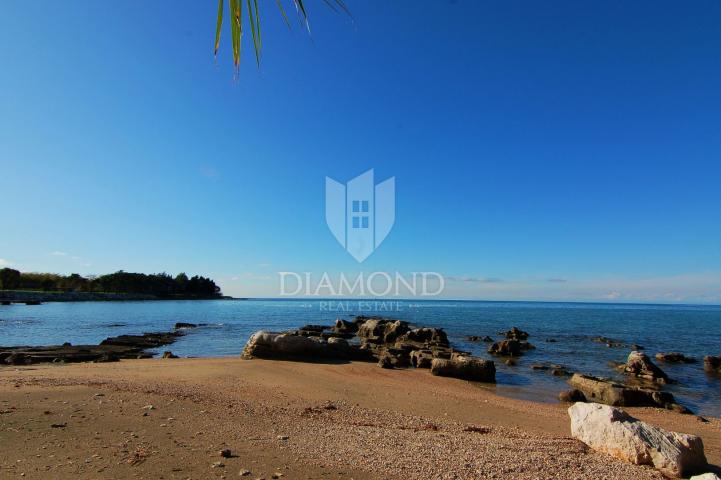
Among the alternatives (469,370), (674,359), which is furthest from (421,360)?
(674,359)

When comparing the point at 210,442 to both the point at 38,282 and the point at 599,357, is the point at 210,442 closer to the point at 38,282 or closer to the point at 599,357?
the point at 599,357

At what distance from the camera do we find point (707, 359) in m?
27.9

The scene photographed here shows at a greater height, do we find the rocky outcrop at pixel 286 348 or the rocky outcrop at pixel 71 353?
the rocky outcrop at pixel 286 348

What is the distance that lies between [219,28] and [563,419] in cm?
1431

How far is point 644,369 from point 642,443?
19809 millimetres

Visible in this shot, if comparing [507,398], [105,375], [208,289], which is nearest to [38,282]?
[208,289]

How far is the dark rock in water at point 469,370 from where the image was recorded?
68.1ft

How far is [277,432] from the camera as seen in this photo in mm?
8695

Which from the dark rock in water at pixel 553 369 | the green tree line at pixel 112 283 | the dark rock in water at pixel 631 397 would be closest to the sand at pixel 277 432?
the dark rock in water at pixel 631 397

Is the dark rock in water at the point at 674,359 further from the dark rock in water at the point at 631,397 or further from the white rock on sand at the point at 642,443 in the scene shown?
the white rock on sand at the point at 642,443

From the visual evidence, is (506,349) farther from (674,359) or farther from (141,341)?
(141,341)

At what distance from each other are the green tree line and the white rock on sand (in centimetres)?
16268

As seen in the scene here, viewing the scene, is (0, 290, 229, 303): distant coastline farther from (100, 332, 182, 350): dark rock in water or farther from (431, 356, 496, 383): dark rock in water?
(431, 356, 496, 383): dark rock in water

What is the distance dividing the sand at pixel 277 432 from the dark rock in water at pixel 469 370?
5232 mm
